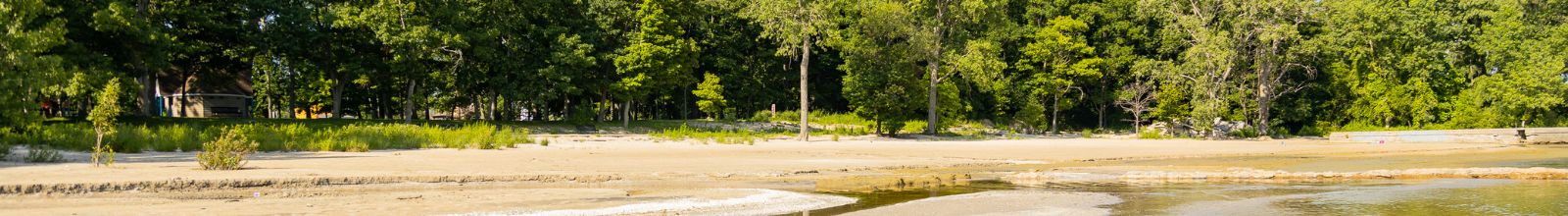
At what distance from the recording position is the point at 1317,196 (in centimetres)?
1312

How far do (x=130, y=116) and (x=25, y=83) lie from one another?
1766 centimetres

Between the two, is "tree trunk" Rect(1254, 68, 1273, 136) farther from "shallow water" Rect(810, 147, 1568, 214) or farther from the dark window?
the dark window

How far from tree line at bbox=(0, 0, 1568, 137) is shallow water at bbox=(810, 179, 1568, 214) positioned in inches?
888

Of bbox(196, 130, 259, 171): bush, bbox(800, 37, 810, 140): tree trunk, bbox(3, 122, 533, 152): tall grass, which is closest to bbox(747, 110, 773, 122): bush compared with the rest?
bbox(800, 37, 810, 140): tree trunk

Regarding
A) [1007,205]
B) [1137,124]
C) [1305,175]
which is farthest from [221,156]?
[1137,124]

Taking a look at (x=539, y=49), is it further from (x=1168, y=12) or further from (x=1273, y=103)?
(x=1273, y=103)

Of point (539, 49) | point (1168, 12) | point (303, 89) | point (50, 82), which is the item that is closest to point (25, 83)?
point (50, 82)

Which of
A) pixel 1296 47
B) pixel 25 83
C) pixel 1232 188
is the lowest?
pixel 1232 188

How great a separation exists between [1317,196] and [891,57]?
29.4m

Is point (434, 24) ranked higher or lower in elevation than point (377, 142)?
higher

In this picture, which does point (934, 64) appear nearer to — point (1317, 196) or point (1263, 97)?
point (1263, 97)

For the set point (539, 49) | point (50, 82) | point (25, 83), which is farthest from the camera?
point (539, 49)

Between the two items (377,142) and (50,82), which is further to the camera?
(377,142)

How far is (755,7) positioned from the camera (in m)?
38.3
